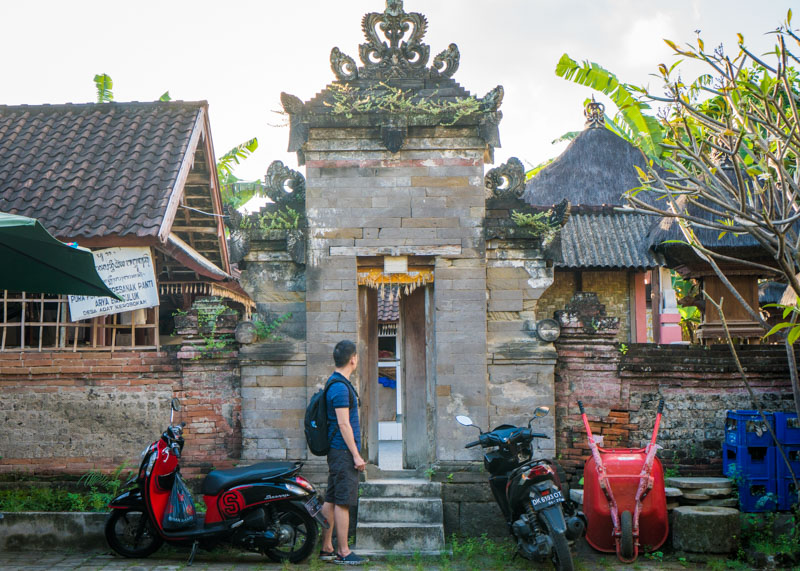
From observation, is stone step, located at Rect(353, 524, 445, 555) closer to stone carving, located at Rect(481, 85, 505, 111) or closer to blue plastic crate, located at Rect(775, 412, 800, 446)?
blue plastic crate, located at Rect(775, 412, 800, 446)

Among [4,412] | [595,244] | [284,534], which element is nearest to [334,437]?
[284,534]

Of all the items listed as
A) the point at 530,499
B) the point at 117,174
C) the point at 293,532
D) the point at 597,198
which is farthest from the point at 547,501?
the point at 597,198

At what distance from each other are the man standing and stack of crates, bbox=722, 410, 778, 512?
387 centimetres

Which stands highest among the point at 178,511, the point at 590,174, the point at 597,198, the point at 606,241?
the point at 590,174

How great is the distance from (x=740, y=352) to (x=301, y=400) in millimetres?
4820

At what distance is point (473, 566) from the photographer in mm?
7141

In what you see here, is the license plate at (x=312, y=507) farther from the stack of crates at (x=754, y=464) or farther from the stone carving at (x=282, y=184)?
the stack of crates at (x=754, y=464)

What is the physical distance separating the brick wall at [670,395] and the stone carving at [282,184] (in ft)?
11.2

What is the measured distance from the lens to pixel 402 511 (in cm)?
806

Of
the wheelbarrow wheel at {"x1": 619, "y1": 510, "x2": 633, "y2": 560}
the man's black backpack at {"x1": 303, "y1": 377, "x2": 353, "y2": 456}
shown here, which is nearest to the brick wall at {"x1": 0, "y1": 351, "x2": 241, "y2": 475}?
the man's black backpack at {"x1": 303, "y1": 377, "x2": 353, "y2": 456}

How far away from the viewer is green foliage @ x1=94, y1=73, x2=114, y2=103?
1564 centimetres

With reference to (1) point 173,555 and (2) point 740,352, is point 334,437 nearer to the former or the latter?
(1) point 173,555

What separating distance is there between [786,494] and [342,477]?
4.45 metres

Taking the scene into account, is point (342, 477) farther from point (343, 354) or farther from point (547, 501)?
point (547, 501)
